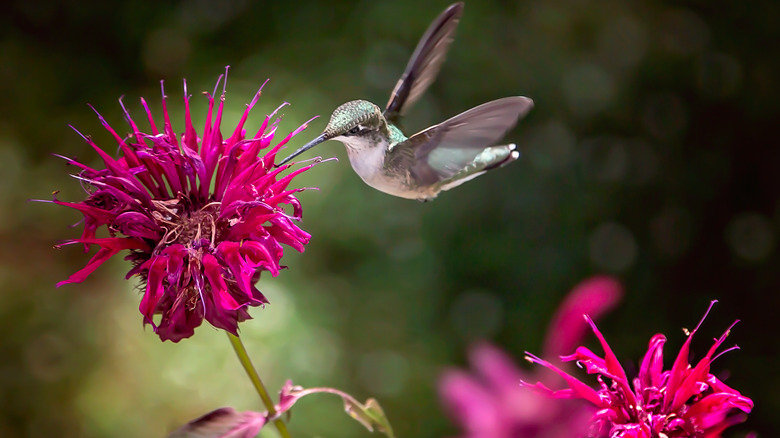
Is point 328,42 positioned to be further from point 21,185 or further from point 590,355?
point 590,355

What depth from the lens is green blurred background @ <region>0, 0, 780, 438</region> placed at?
6.59 feet

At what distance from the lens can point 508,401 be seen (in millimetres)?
414

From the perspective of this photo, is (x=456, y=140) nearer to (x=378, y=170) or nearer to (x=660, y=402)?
(x=378, y=170)

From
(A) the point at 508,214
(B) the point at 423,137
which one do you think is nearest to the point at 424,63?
(B) the point at 423,137

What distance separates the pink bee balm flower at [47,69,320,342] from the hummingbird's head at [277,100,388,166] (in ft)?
0.17

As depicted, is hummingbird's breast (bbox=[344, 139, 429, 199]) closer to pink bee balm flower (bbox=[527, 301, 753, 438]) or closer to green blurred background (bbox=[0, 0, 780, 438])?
pink bee balm flower (bbox=[527, 301, 753, 438])

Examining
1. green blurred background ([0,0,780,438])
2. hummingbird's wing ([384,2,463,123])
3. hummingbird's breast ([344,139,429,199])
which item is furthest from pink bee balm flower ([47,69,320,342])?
green blurred background ([0,0,780,438])

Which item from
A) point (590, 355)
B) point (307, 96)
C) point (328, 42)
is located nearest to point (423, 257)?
point (307, 96)

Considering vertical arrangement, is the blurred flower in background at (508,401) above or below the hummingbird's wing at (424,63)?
below

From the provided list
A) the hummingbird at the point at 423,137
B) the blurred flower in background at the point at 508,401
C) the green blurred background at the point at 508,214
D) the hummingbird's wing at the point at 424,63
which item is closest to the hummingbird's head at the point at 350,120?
the hummingbird at the point at 423,137

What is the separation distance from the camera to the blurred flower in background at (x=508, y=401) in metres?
0.39

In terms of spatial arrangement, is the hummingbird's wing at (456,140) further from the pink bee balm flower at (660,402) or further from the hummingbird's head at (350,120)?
the pink bee balm flower at (660,402)

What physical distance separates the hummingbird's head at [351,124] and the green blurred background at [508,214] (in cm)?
124

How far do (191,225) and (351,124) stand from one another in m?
0.18
